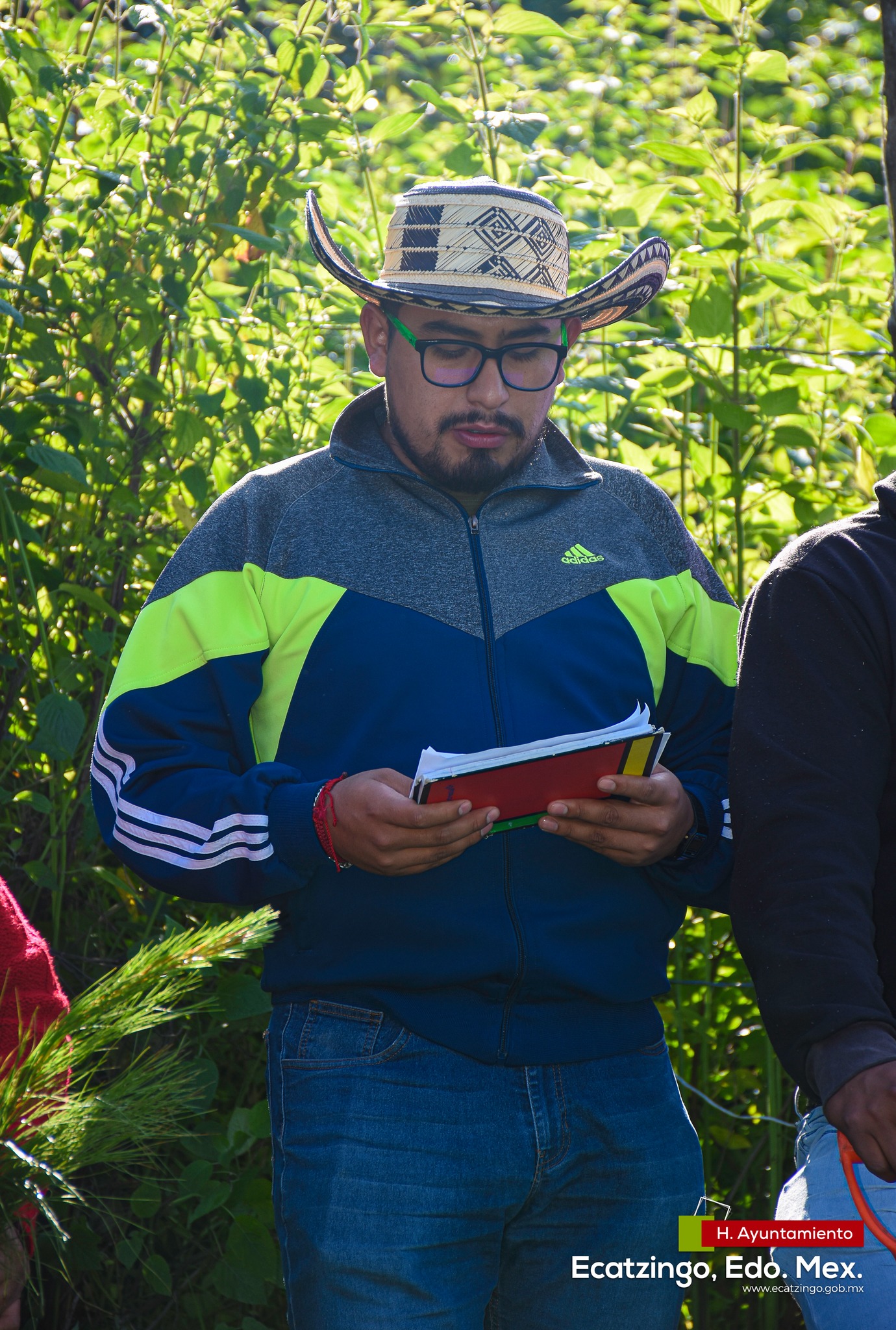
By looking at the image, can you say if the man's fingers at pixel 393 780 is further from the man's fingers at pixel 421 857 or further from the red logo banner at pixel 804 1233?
the red logo banner at pixel 804 1233

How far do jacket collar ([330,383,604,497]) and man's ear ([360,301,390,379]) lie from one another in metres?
0.05

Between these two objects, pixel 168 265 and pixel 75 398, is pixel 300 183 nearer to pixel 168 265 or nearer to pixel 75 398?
pixel 168 265

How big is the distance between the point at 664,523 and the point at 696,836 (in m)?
0.60

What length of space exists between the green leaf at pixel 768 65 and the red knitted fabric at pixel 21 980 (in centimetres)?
211

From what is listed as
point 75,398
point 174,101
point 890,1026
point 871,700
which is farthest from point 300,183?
point 890,1026

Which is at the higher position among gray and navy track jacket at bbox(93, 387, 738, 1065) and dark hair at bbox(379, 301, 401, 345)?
dark hair at bbox(379, 301, 401, 345)

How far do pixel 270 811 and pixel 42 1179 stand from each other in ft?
2.49

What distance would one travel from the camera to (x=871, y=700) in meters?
1.78

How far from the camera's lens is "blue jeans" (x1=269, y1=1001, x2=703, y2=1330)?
1.82 m

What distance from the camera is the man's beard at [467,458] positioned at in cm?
215

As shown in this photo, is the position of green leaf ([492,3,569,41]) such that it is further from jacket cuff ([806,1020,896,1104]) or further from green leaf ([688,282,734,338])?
jacket cuff ([806,1020,896,1104])

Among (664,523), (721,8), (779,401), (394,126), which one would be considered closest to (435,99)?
(394,126)

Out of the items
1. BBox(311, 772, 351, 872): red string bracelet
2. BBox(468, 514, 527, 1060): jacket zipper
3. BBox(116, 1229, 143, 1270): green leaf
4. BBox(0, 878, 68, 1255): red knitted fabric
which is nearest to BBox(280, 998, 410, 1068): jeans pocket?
BBox(468, 514, 527, 1060): jacket zipper

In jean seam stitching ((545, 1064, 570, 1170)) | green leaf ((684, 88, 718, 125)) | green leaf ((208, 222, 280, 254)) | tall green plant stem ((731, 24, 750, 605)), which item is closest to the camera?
jean seam stitching ((545, 1064, 570, 1170))
